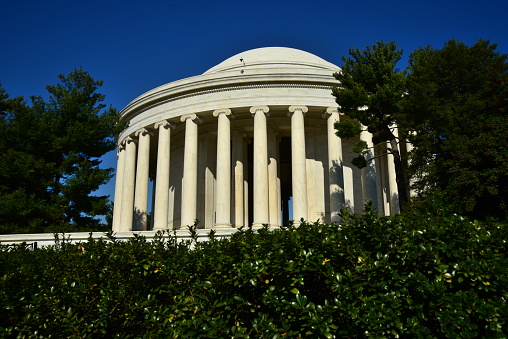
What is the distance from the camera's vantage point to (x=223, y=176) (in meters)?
48.5

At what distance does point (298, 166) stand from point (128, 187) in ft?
70.8

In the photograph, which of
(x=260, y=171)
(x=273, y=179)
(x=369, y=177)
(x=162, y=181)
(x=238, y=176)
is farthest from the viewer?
(x=238, y=176)

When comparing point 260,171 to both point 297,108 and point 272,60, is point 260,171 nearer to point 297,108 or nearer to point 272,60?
point 297,108

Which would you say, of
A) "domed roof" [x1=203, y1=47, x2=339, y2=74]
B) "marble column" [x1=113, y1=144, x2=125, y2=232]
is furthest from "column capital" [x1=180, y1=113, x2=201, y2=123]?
"marble column" [x1=113, y1=144, x2=125, y2=232]

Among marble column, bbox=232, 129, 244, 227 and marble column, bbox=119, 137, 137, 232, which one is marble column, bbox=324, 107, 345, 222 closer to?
marble column, bbox=232, 129, 244, 227

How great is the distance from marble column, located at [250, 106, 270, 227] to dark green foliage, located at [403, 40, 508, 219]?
15105mm

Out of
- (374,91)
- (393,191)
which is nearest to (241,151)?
(393,191)

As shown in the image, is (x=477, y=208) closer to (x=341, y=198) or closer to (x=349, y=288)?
(x=341, y=198)

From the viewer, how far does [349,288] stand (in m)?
11.7

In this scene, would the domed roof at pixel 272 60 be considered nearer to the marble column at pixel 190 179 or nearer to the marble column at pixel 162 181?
the marble column at pixel 162 181

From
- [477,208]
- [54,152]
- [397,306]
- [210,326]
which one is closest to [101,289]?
[210,326]

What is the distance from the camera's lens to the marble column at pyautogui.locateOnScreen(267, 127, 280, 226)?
176ft

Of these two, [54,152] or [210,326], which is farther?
[54,152]

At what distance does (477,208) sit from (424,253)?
2390cm
